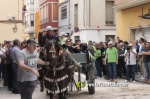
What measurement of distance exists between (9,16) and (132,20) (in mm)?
8172

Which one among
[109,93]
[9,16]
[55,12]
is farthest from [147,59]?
[55,12]

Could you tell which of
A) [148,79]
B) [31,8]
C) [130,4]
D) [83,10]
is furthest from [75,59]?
[31,8]

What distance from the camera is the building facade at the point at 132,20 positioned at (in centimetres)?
2098

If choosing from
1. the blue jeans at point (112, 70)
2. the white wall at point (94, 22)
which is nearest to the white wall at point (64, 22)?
the white wall at point (94, 22)

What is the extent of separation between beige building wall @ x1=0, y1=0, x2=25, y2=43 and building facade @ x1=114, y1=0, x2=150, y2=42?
6.82m

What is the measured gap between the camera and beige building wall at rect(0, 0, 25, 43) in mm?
22814

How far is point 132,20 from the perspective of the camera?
22.6 meters

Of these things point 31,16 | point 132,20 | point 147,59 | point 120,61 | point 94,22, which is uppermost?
point 31,16

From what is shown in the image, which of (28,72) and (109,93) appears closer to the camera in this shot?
(28,72)

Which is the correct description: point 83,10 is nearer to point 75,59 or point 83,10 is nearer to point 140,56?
point 140,56

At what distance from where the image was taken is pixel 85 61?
11.8 meters

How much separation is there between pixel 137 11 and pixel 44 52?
43.5 ft

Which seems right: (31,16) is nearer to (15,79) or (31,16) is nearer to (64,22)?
(64,22)

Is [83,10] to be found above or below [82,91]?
above
